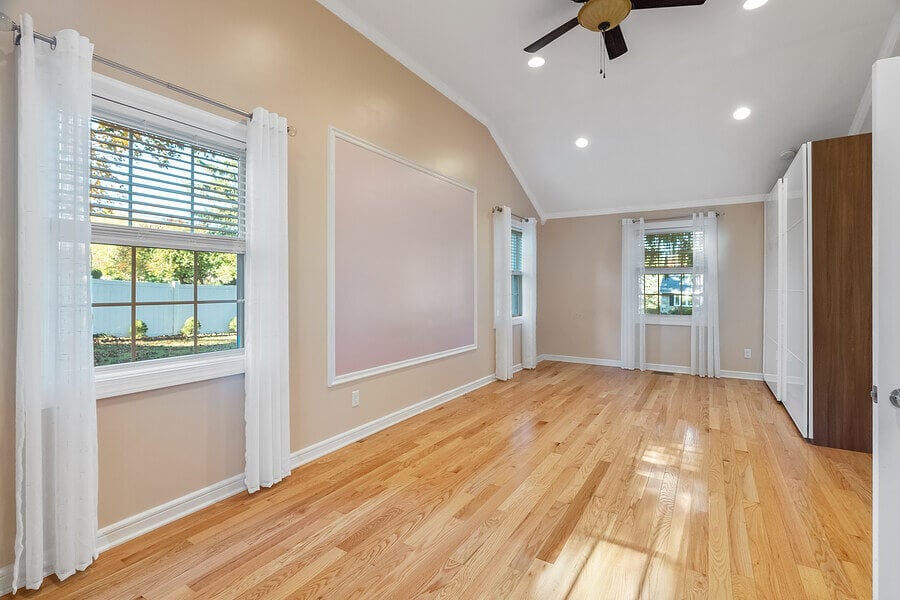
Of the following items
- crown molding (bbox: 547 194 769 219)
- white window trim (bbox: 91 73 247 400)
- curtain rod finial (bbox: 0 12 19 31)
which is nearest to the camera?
curtain rod finial (bbox: 0 12 19 31)

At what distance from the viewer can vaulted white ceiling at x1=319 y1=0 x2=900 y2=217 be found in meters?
3.17

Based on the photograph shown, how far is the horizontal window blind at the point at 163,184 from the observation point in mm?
1924

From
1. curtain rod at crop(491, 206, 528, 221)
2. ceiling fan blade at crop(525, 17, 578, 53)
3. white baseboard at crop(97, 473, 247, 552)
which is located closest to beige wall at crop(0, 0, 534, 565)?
white baseboard at crop(97, 473, 247, 552)

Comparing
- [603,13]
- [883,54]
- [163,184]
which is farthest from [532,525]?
[883,54]

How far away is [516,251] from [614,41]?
3.33 meters

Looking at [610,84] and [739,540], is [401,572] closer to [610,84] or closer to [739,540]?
[739,540]

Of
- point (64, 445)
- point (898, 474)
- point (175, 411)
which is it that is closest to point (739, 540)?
point (898, 474)

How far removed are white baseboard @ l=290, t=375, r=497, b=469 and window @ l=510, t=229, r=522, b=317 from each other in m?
1.75

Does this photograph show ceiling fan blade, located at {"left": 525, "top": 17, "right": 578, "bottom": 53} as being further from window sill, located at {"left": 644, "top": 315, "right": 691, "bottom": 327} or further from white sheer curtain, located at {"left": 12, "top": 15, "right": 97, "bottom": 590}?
window sill, located at {"left": 644, "top": 315, "right": 691, "bottom": 327}

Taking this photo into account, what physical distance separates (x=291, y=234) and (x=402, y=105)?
5.78 feet

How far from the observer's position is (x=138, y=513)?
79.6 inches

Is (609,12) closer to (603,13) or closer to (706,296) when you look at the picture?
(603,13)

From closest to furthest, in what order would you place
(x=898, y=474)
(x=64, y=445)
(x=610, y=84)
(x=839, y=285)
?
1. (x=898, y=474)
2. (x=64, y=445)
3. (x=839, y=285)
4. (x=610, y=84)

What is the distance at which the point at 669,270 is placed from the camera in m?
6.02
